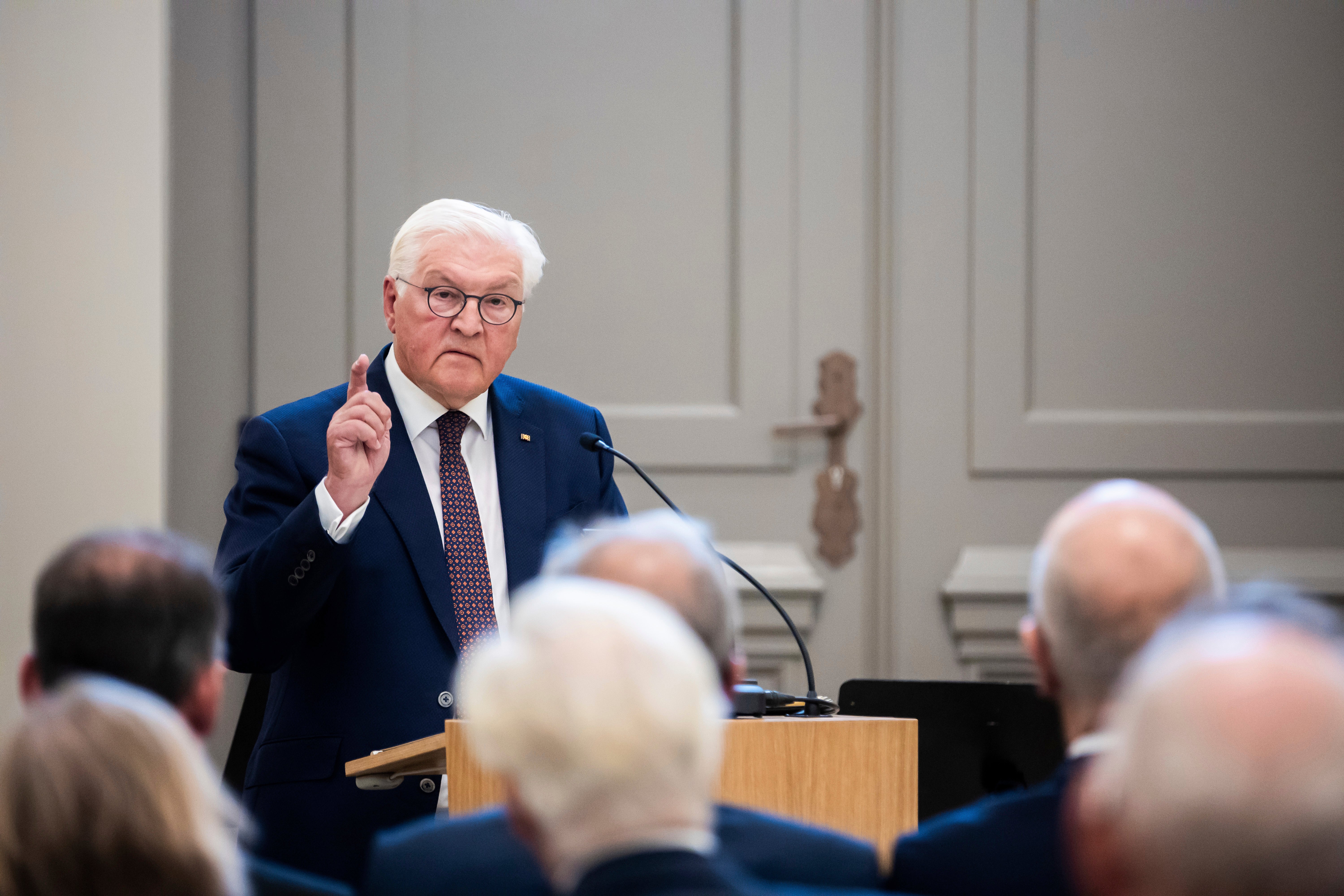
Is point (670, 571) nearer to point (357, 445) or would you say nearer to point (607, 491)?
point (357, 445)

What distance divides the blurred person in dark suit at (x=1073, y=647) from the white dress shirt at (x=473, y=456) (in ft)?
3.98

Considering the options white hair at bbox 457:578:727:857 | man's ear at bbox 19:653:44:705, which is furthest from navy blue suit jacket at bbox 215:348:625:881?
white hair at bbox 457:578:727:857

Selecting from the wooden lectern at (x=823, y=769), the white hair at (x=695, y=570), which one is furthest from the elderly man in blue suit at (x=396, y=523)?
the white hair at (x=695, y=570)

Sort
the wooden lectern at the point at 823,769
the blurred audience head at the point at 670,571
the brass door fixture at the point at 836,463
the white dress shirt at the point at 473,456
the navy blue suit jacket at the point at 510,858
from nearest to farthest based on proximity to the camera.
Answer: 1. the navy blue suit jacket at the point at 510,858
2. the blurred audience head at the point at 670,571
3. the wooden lectern at the point at 823,769
4. the white dress shirt at the point at 473,456
5. the brass door fixture at the point at 836,463

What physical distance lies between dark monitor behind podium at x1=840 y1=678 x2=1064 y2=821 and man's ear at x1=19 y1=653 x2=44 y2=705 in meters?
1.33

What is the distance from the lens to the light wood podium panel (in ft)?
5.88

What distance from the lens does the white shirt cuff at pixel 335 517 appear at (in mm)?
2135

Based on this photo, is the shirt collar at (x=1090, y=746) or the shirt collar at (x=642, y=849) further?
the shirt collar at (x=1090, y=746)

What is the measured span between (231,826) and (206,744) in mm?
1071

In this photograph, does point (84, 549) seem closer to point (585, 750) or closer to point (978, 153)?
point (585, 750)

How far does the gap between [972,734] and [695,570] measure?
1103 mm

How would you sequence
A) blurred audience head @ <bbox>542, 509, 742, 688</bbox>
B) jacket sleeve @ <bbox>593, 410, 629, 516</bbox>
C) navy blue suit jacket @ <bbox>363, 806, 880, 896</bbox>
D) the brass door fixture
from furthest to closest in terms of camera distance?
the brass door fixture < jacket sleeve @ <bbox>593, 410, 629, 516</bbox> < blurred audience head @ <bbox>542, 509, 742, 688</bbox> < navy blue suit jacket @ <bbox>363, 806, 880, 896</bbox>

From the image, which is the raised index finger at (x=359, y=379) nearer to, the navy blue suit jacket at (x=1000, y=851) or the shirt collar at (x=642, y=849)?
the navy blue suit jacket at (x=1000, y=851)

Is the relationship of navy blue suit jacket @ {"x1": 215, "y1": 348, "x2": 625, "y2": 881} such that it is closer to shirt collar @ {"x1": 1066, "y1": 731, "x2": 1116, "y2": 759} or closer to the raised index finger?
the raised index finger
